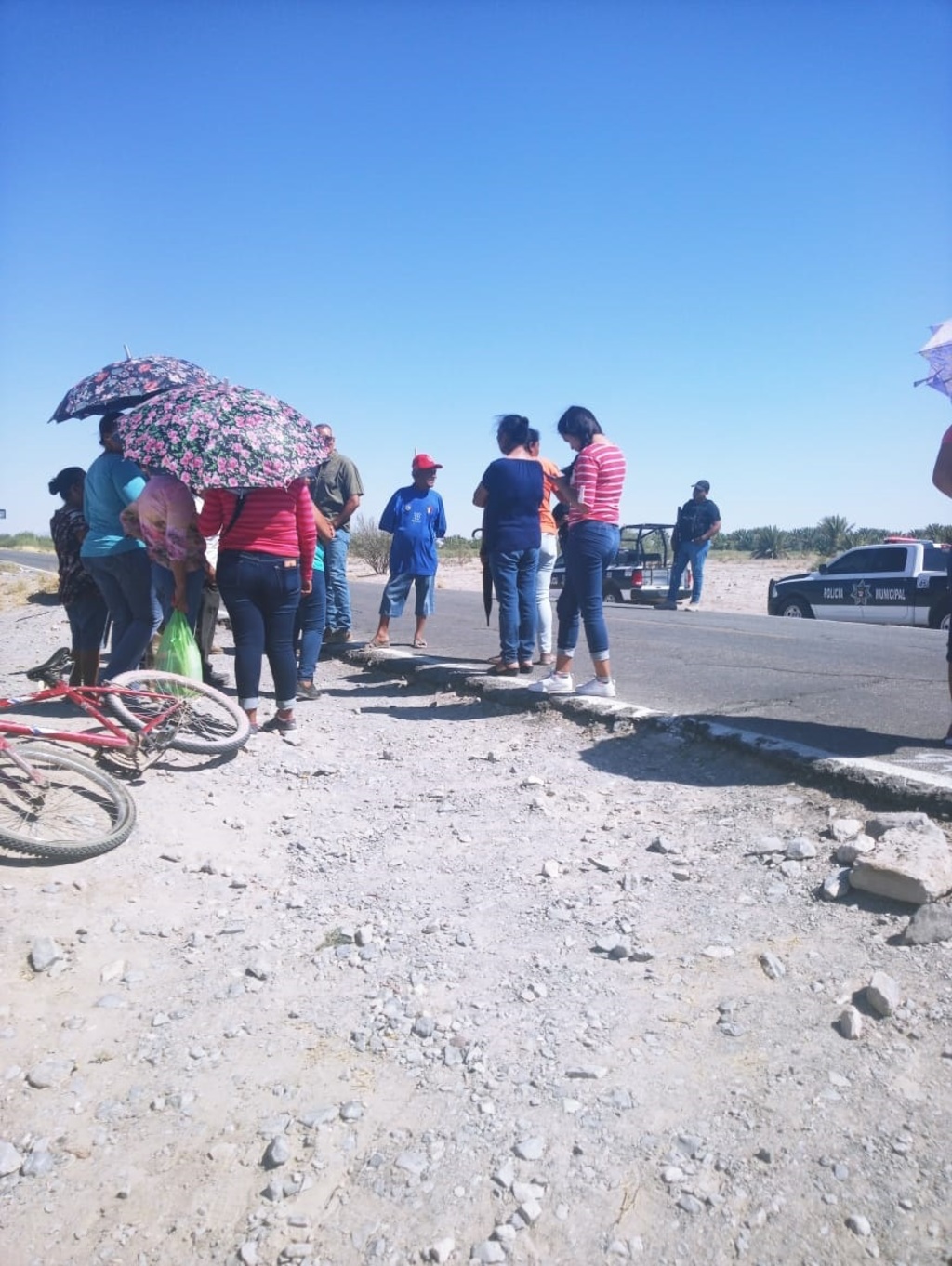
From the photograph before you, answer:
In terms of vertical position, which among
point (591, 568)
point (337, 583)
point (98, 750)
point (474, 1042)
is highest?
Result: point (591, 568)

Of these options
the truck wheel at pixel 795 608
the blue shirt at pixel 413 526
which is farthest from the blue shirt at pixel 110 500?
the truck wheel at pixel 795 608

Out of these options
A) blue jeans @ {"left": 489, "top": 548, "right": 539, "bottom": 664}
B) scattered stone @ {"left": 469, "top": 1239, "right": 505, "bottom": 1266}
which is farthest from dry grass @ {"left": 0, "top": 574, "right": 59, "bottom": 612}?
scattered stone @ {"left": 469, "top": 1239, "right": 505, "bottom": 1266}

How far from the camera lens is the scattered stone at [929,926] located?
9.71ft

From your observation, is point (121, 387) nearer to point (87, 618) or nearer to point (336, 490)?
point (87, 618)

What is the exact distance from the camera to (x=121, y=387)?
5.83m

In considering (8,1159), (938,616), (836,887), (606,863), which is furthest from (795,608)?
(8,1159)

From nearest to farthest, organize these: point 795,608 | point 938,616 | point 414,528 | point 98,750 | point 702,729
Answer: point 98,750, point 702,729, point 414,528, point 938,616, point 795,608

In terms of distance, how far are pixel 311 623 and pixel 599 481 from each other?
2.26 m

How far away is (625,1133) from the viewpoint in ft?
7.75

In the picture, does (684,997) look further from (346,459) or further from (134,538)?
(346,459)

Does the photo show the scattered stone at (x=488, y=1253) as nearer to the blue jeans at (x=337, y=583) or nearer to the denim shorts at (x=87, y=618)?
the denim shorts at (x=87, y=618)

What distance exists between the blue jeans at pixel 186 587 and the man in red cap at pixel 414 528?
7.32 feet

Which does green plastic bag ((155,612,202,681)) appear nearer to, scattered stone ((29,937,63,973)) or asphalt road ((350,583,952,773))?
scattered stone ((29,937,63,973))

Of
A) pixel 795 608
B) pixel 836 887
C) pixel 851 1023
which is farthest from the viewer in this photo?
pixel 795 608
